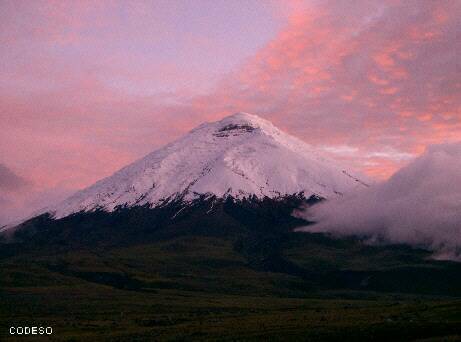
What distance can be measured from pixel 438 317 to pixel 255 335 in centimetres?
2355

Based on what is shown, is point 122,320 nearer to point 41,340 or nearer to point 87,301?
point 41,340

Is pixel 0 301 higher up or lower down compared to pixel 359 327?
higher up

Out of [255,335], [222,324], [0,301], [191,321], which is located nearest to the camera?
[255,335]

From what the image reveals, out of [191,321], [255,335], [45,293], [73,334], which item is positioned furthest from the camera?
[45,293]

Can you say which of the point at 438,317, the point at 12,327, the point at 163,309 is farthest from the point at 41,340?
the point at 163,309

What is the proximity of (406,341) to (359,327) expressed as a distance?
36.4 ft

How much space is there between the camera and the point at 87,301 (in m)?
164

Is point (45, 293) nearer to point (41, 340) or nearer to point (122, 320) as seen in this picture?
point (122, 320)

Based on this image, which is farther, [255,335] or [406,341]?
[255,335]

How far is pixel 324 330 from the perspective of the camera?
7750cm

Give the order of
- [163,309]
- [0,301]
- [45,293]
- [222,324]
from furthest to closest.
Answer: [45,293] < [0,301] < [163,309] < [222,324]

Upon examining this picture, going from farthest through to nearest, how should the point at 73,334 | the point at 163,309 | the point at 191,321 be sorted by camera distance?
the point at 163,309, the point at 191,321, the point at 73,334

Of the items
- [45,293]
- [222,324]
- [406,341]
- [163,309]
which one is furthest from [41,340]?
[45,293]

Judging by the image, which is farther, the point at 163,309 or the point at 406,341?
the point at 163,309
